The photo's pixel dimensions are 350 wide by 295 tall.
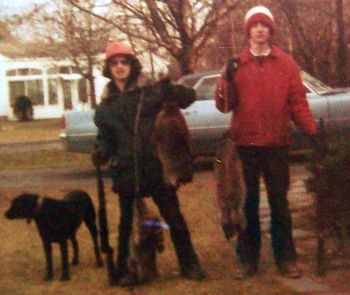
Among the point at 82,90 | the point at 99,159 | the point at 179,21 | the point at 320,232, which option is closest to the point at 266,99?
the point at 320,232

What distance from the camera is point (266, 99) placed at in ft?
21.4

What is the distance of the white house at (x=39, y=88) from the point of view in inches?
2135

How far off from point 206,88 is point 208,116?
587 mm

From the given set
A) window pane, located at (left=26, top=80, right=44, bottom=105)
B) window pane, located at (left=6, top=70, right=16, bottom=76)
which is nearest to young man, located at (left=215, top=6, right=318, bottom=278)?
window pane, located at (left=26, top=80, right=44, bottom=105)

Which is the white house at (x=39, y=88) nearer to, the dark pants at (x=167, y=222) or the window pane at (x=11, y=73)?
the window pane at (x=11, y=73)

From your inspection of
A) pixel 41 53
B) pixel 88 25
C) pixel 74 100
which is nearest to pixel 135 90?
pixel 88 25

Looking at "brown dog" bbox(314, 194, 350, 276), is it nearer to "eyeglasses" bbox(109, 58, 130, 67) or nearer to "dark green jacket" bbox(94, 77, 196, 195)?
"dark green jacket" bbox(94, 77, 196, 195)

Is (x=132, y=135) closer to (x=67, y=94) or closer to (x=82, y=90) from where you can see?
(x=82, y=90)

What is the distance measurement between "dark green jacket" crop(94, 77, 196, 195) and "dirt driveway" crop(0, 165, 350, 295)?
2.92ft

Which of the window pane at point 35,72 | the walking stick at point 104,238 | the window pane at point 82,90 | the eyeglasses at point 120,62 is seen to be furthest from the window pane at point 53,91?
the eyeglasses at point 120,62

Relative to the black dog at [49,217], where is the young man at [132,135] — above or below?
above

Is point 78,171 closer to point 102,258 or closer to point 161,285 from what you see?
point 102,258

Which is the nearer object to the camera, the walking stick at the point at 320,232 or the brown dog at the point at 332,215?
the walking stick at the point at 320,232

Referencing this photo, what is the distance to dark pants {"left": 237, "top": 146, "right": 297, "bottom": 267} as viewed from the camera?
666 cm
